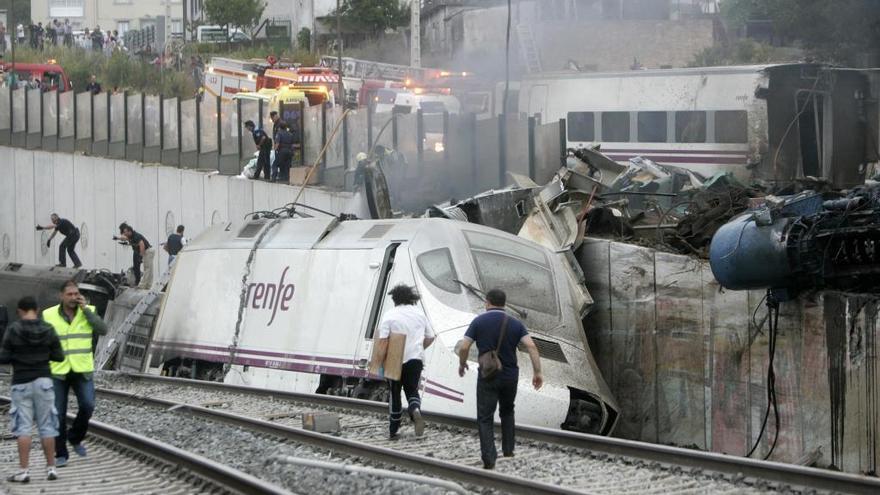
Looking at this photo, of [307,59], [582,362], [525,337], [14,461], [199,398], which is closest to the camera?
[525,337]

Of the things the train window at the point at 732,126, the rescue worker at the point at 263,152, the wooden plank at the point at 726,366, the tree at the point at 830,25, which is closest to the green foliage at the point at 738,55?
the tree at the point at 830,25

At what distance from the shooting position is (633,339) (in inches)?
763

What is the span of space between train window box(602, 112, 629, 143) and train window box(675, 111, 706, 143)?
1668 millimetres

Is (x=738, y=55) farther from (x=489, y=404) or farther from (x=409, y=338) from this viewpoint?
(x=489, y=404)

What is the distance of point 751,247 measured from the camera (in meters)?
15.9

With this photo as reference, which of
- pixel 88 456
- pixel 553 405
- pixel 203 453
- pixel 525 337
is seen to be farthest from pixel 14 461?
pixel 553 405

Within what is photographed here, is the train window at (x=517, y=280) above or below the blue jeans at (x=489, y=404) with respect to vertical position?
above

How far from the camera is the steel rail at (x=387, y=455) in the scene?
35.2ft

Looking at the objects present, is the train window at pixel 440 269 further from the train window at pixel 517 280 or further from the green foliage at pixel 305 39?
the green foliage at pixel 305 39

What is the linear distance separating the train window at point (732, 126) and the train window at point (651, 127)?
168cm

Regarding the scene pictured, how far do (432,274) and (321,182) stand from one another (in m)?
16.0

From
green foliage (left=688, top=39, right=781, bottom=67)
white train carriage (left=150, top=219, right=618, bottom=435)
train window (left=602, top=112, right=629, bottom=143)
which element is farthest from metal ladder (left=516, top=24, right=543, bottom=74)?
white train carriage (left=150, top=219, right=618, bottom=435)

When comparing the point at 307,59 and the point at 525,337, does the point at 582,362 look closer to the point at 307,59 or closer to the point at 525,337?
the point at 525,337

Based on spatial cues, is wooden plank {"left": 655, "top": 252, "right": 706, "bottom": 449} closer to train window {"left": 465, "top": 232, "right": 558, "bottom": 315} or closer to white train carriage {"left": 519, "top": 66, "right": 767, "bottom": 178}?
train window {"left": 465, "top": 232, "right": 558, "bottom": 315}
